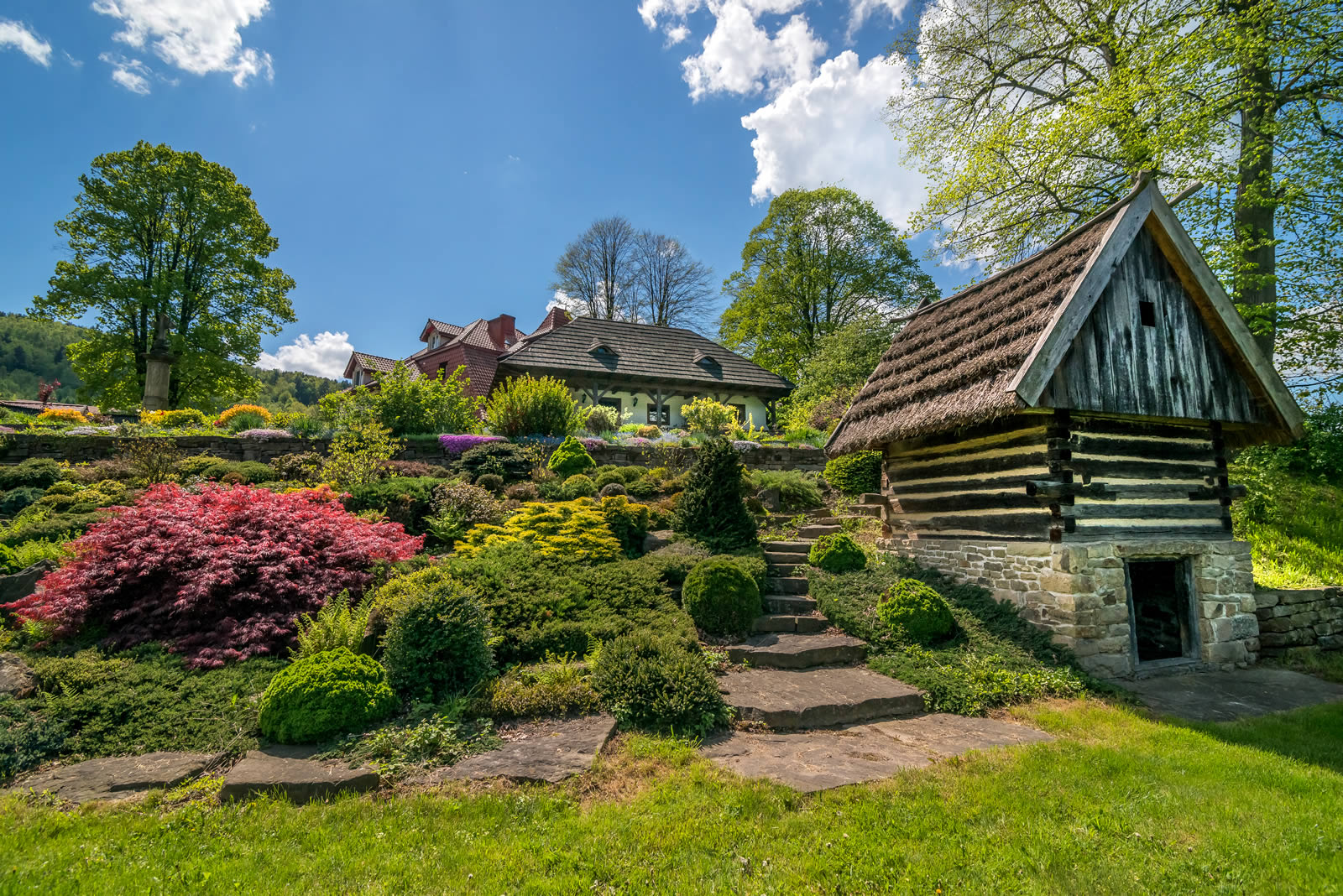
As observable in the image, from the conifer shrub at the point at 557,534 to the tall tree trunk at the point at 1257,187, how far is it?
12976 millimetres

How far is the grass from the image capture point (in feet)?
29.8

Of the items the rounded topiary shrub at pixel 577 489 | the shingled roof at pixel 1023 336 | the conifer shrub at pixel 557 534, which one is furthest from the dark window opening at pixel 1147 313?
the rounded topiary shrub at pixel 577 489

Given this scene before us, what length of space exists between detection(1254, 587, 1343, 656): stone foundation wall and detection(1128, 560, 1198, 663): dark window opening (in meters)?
0.98

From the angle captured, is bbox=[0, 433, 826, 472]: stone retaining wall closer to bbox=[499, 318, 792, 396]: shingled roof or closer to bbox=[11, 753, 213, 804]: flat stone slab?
bbox=[499, 318, 792, 396]: shingled roof

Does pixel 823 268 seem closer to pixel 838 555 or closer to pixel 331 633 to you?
pixel 838 555

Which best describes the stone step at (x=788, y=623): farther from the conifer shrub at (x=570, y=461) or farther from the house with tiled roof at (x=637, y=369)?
the house with tiled roof at (x=637, y=369)

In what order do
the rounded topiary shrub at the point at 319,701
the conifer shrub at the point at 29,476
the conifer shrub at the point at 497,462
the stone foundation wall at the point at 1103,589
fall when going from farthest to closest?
the conifer shrub at the point at 497,462, the conifer shrub at the point at 29,476, the stone foundation wall at the point at 1103,589, the rounded topiary shrub at the point at 319,701

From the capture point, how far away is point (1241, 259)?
11734 millimetres

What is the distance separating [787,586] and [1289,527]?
9045mm

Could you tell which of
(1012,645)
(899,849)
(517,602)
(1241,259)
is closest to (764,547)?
(1012,645)

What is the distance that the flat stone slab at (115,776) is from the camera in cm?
383

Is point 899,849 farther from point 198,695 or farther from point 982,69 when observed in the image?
point 982,69

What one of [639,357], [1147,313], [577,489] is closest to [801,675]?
[577,489]

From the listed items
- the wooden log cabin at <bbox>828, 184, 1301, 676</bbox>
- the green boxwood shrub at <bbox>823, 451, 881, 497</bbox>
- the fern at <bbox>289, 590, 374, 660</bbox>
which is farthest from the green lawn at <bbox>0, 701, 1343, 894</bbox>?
the green boxwood shrub at <bbox>823, 451, 881, 497</bbox>
